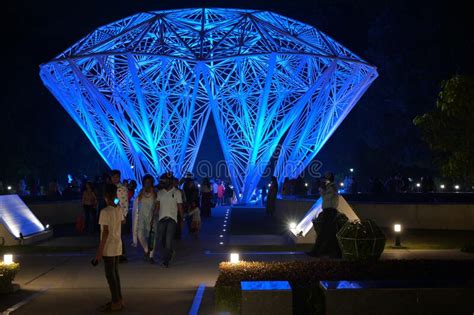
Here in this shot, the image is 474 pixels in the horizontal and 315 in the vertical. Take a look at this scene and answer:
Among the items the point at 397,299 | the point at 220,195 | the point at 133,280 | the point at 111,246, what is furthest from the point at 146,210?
the point at 220,195

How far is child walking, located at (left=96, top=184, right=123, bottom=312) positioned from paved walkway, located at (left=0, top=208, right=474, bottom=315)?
0.21 meters

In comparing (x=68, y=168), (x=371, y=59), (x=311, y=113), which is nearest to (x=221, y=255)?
(x=311, y=113)

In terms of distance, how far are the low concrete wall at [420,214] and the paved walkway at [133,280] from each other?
5.91 meters

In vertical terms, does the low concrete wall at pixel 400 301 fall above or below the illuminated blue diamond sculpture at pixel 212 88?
below

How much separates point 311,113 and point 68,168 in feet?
91.1

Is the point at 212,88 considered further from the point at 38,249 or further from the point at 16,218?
the point at 38,249

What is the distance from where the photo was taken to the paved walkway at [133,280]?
896cm

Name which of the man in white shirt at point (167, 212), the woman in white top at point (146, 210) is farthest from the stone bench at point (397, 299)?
the woman in white top at point (146, 210)

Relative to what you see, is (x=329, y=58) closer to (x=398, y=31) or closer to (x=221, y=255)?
(x=398, y=31)

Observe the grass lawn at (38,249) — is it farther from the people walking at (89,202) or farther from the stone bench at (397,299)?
the stone bench at (397,299)

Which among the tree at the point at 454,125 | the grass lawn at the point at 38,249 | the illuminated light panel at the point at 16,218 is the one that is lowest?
the grass lawn at the point at 38,249

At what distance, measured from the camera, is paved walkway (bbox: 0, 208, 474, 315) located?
8961 millimetres

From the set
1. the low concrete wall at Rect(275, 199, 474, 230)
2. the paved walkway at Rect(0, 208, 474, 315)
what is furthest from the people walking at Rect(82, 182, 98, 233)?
the low concrete wall at Rect(275, 199, 474, 230)

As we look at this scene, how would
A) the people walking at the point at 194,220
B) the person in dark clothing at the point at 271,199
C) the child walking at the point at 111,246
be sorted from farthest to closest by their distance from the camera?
the person in dark clothing at the point at 271,199, the people walking at the point at 194,220, the child walking at the point at 111,246
